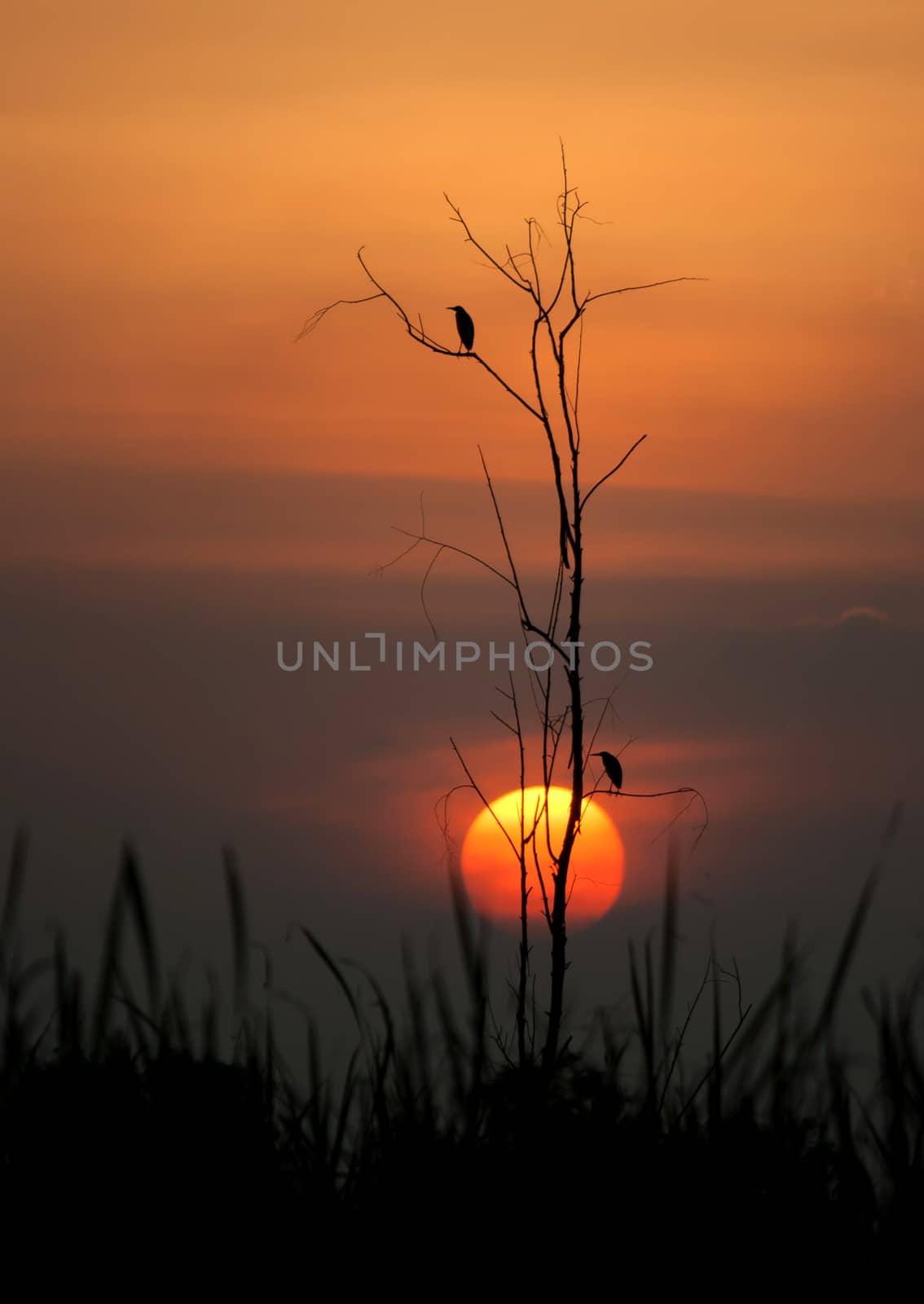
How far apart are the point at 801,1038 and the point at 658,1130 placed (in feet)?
1.13

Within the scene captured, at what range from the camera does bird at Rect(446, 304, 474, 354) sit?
418cm

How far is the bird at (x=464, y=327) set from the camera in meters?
4.18

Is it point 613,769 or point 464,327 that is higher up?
point 464,327

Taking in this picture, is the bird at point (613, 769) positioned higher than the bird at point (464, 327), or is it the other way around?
the bird at point (464, 327)

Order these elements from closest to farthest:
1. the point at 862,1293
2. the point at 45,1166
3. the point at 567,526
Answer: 1. the point at 862,1293
2. the point at 45,1166
3. the point at 567,526

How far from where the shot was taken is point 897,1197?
2.43 m

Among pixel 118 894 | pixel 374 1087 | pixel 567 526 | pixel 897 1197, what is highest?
pixel 567 526

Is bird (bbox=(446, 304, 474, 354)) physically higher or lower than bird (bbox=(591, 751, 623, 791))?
higher

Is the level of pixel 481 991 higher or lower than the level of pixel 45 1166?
higher

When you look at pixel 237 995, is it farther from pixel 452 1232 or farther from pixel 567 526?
pixel 567 526

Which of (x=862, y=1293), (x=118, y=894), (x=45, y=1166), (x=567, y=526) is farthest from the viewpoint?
(x=567, y=526)

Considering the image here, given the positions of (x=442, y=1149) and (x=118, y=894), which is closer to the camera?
(x=118, y=894)

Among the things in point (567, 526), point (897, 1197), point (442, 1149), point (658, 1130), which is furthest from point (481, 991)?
point (567, 526)

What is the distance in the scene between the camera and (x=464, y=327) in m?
4.19
